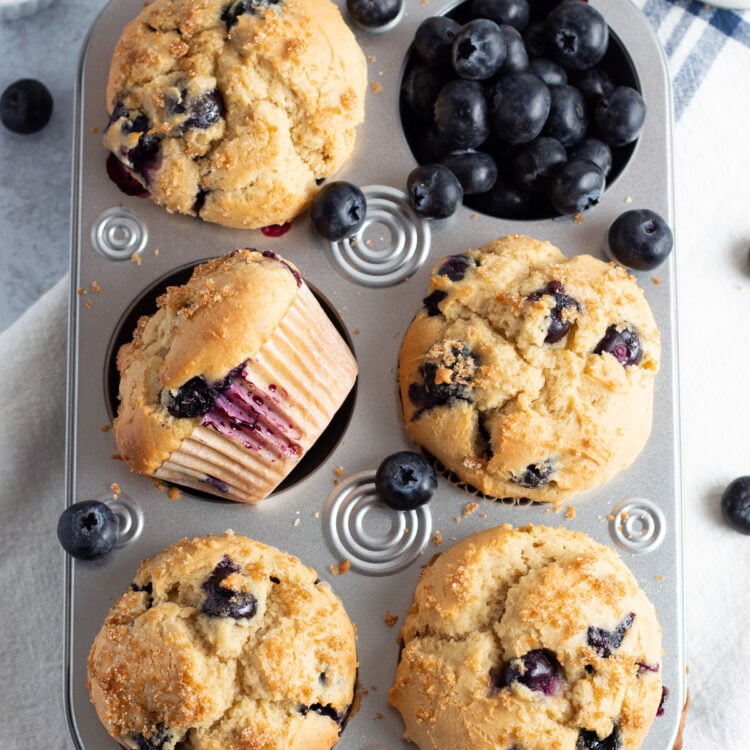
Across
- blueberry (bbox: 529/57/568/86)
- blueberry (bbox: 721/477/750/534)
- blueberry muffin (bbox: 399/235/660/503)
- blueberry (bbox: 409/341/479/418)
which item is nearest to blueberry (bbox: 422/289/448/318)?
blueberry muffin (bbox: 399/235/660/503)

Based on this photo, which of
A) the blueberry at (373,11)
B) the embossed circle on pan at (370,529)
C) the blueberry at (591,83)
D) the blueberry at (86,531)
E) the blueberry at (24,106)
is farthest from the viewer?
the blueberry at (24,106)

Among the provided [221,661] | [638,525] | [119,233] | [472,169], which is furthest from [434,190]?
[221,661]

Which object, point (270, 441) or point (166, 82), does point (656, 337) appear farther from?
point (166, 82)

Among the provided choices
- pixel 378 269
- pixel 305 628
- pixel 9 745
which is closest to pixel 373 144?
pixel 378 269

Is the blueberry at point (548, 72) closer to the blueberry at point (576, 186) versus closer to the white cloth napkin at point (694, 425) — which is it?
the blueberry at point (576, 186)

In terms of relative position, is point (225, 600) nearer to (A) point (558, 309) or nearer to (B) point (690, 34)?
(A) point (558, 309)

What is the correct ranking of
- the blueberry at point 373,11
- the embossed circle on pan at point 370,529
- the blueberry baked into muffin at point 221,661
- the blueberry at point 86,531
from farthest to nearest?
the blueberry at point 373,11, the embossed circle on pan at point 370,529, the blueberry at point 86,531, the blueberry baked into muffin at point 221,661

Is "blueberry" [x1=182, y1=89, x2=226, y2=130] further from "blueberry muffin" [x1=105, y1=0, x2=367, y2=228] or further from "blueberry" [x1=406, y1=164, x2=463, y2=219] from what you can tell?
"blueberry" [x1=406, y1=164, x2=463, y2=219]

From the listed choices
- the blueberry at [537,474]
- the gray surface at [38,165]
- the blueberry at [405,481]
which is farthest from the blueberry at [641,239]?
the gray surface at [38,165]
